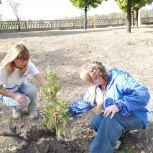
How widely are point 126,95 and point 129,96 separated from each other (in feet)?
0.22

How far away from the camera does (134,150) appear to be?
3.94 m

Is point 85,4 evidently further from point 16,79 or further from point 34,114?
point 16,79

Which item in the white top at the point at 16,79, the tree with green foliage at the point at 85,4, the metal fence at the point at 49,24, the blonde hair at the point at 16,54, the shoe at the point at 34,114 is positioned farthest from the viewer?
the tree with green foliage at the point at 85,4

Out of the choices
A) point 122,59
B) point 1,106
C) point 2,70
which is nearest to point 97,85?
point 2,70

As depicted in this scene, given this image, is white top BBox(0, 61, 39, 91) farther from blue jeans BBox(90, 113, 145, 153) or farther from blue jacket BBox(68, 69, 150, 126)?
blue jeans BBox(90, 113, 145, 153)

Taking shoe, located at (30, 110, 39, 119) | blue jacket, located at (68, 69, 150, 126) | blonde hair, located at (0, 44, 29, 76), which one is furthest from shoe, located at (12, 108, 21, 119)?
blue jacket, located at (68, 69, 150, 126)

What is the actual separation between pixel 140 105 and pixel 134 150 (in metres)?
0.77

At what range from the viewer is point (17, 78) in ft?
14.9

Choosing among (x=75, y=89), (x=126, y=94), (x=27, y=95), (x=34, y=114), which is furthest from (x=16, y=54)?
(x=75, y=89)

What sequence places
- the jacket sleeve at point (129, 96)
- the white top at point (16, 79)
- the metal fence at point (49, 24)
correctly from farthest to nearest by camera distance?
1. the metal fence at point (49, 24)
2. the white top at point (16, 79)
3. the jacket sleeve at point (129, 96)

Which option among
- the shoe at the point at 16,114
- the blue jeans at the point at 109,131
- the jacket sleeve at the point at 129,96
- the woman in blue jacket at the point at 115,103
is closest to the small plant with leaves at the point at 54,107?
the woman in blue jacket at the point at 115,103

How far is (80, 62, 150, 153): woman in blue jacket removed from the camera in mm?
3354

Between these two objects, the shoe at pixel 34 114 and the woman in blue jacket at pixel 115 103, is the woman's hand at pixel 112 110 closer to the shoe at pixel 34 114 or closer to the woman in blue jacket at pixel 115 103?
the woman in blue jacket at pixel 115 103

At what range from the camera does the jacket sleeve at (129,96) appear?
3.34 metres
